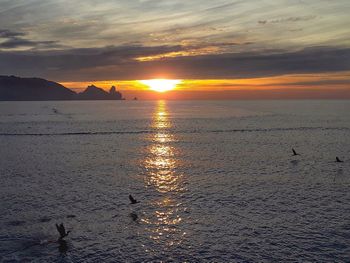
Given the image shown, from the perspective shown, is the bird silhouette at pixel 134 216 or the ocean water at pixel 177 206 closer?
the ocean water at pixel 177 206

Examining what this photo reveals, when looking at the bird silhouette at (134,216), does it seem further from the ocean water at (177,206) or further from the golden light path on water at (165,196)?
the golden light path on water at (165,196)

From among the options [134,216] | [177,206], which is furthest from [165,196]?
[134,216]

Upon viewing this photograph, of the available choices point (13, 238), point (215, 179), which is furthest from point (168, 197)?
point (13, 238)

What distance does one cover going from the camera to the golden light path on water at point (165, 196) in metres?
33.7

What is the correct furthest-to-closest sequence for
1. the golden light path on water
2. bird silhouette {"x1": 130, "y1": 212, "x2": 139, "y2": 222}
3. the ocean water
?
bird silhouette {"x1": 130, "y1": 212, "x2": 139, "y2": 222}, the golden light path on water, the ocean water

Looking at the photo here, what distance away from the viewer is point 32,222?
119 feet

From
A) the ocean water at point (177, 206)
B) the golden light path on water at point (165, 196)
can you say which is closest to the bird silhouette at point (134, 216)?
the ocean water at point (177, 206)

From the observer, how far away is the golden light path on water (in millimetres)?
33719

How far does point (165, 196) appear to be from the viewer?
4619 centimetres

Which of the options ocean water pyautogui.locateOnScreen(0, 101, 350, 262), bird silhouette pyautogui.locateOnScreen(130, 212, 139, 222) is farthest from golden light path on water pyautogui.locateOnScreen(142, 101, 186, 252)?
bird silhouette pyautogui.locateOnScreen(130, 212, 139, 222)

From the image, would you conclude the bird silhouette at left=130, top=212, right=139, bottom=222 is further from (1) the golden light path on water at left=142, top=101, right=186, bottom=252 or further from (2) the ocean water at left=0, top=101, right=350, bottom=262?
(1) the golden light path on water at left=142, top=101, right=186, bottom=252

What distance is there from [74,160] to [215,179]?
110 ft

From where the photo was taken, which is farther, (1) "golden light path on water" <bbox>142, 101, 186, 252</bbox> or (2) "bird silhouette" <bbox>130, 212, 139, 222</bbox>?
(2) "bird silhouette" <bbox>130, 212, 139, 222</bbox>

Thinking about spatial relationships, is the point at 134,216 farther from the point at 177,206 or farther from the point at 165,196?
the point at 165,196
